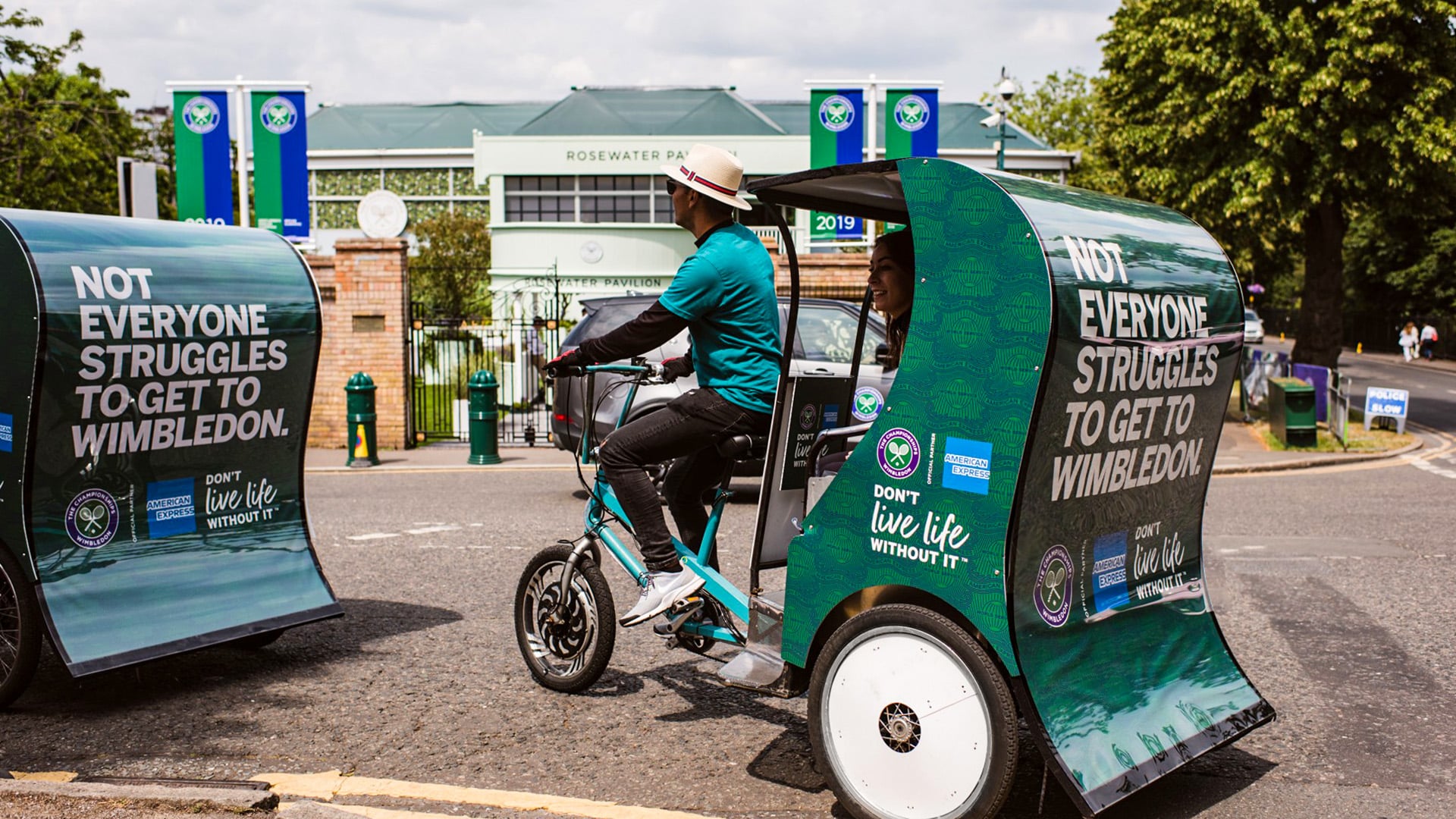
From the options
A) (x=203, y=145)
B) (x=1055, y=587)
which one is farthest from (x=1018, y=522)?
(x=203, y=145)

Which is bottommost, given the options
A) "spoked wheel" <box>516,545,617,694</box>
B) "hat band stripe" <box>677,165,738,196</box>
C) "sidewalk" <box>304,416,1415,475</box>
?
"sidewalk" <box>304,416,1415,475</box>

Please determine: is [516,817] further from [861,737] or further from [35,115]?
[35,115]

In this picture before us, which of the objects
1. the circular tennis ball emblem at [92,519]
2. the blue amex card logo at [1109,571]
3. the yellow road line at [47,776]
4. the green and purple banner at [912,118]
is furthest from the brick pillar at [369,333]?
the blue amex card logo at [1109,571]

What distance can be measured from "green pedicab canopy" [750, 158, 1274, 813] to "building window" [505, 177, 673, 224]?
1500 inches

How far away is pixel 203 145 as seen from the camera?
71.8 ft

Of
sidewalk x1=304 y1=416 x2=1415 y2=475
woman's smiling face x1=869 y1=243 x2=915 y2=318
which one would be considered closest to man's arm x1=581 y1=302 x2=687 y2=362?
woman's smiling face x1=869 y1=243 x2=915 y2=318

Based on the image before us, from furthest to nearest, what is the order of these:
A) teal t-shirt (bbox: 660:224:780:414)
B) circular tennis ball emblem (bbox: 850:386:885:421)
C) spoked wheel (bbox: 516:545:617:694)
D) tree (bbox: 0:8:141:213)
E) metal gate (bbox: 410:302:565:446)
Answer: tree (bbox: 0:8:141:213) < metal gate (bbox: 410:302:565:446) < circular tennis ball emblem (bbox: 850:386:885:421) < spoked wheel (bbox: 516:545:617:694) < teal t-shirt (bbox: 660:224:780:414)

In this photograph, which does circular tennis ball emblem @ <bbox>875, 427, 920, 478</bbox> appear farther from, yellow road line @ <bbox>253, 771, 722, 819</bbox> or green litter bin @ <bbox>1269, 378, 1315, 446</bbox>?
green litter bin @ <bbox>1269, 378, 1315, 446</bbox>

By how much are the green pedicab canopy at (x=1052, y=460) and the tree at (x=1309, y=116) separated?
19.4m

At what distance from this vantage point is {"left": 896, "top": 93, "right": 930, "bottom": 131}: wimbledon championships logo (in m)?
21.2

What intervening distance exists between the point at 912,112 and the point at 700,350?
17.3 meters

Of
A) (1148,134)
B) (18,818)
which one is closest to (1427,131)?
(1148,134)

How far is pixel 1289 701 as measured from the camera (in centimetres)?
532

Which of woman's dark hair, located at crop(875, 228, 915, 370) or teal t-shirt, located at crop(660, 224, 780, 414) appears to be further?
teal t-shirt, located at crop(660, 224, 780, 414)
